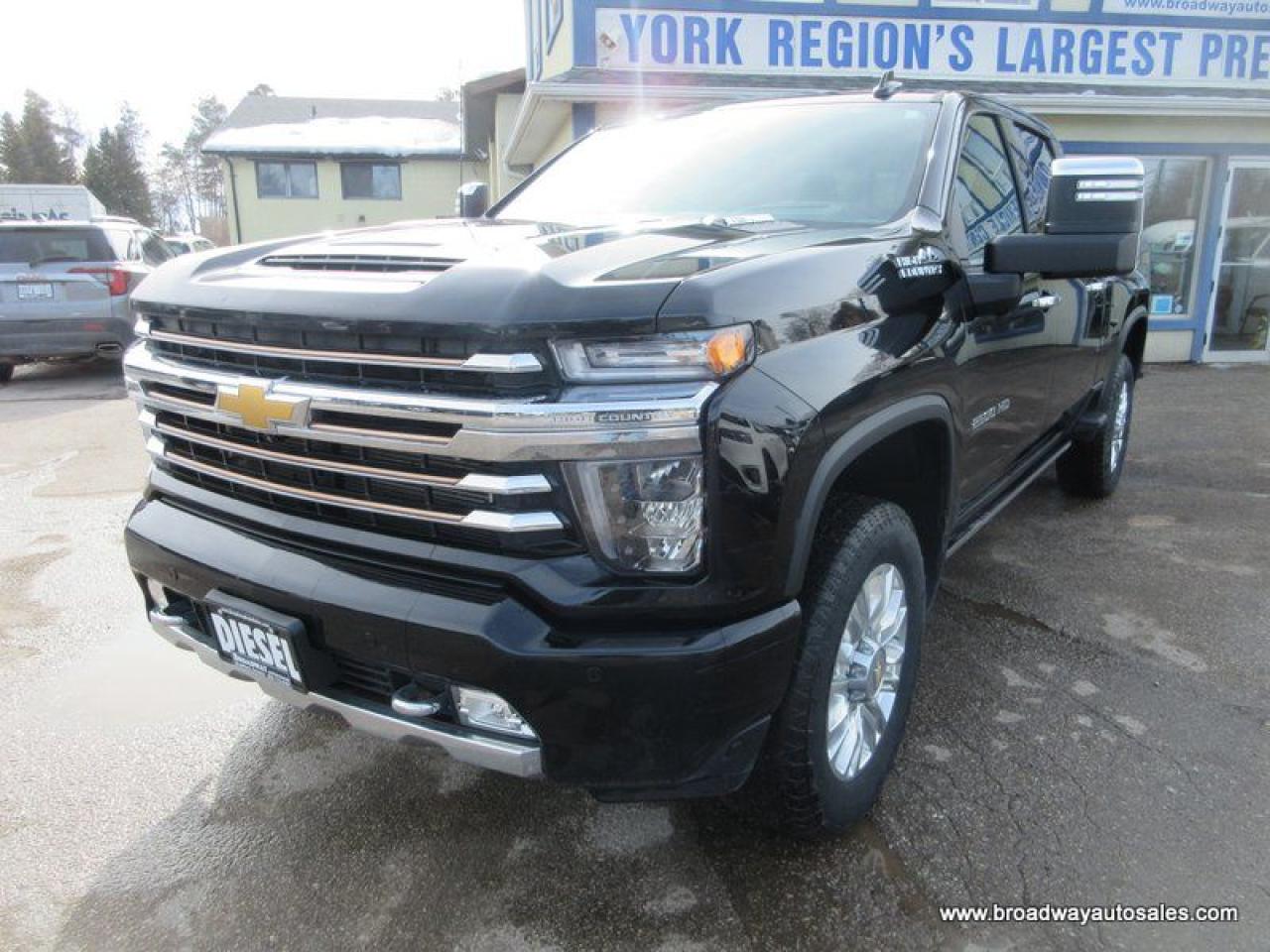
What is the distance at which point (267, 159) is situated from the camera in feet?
90.0

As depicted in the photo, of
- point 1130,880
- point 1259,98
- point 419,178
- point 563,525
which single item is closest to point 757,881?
point 1130,880

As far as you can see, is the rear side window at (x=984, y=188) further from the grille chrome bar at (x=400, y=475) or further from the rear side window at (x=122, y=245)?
the rear side window at (x=122, y=245)

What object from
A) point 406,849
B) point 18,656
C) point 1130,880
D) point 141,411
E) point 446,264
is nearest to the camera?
point 446,264

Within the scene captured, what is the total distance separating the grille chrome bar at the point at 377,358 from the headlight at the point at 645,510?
0.74ft

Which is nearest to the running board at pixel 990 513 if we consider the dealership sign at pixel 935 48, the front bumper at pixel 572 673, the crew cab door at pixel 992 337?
the crew cab door at pixel 992 337

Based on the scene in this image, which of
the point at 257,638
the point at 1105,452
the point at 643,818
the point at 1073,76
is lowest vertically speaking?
the point at 643,818

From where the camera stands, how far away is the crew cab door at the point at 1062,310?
3689 mm

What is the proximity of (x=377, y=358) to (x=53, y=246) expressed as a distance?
960 cm

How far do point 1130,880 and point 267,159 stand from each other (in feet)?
97.7

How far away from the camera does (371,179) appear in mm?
28219

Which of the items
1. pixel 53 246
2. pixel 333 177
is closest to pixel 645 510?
pixel 53 246

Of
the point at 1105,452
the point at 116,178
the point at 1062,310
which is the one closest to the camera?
the point at 1062,310

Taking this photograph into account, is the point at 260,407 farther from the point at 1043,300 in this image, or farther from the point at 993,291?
the point at 1043,300

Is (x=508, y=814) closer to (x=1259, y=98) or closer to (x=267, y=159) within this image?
(x=1259, y=98)
